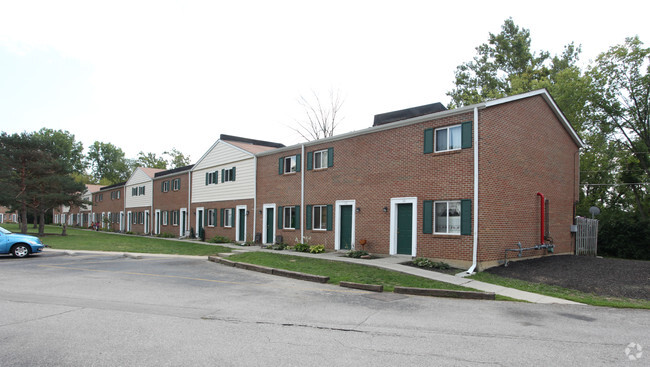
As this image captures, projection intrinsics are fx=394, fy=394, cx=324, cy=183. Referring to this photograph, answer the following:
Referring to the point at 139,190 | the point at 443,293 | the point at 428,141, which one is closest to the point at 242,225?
the point at 428,141

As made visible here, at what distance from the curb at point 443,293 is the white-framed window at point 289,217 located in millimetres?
11790

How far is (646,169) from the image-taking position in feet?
105

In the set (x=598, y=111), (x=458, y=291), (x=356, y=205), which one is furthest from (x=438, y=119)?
(x=598, y=111)

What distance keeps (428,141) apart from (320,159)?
6.71 m

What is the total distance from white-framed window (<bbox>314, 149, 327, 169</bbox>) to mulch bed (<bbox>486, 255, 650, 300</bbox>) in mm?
9569

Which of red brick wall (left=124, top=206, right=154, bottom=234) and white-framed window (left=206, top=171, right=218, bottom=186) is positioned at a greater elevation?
white-framed window (left=206, top=171, right=218, bottom=186)

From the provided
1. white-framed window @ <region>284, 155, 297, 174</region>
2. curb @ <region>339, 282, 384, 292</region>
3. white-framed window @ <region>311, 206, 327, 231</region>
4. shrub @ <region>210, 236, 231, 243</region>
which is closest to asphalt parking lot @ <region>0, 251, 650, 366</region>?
curb @ <region>339, 282, 384, 292</region>

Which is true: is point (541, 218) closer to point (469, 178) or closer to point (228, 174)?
point (469, 178)

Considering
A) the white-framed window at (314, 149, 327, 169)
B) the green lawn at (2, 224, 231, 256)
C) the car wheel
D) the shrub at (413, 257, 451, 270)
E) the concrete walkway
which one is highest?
the white-framed window at (314, 149, 327, 169)

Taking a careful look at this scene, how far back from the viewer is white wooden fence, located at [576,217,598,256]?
20953mm

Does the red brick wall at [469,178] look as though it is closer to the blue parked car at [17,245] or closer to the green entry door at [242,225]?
the green entry door at [242,225]

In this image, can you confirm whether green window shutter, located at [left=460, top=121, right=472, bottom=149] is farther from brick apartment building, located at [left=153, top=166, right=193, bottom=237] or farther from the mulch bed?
brick apartment building, located at [left=153, top=166, right=193, bottom=237]

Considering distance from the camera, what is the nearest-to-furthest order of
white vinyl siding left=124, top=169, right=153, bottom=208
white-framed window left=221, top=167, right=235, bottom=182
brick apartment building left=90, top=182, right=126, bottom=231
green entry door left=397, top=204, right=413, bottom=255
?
green entry door left=397, top=204, right=413, bottom=255
white-framed window left=221, top=167, right=235, bottom=182
white vinyl siding left=124, top=169, right=153, bottom=208
brick apartment building left=90, top=182, right=126, bottom=231

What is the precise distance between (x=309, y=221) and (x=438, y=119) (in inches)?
343
